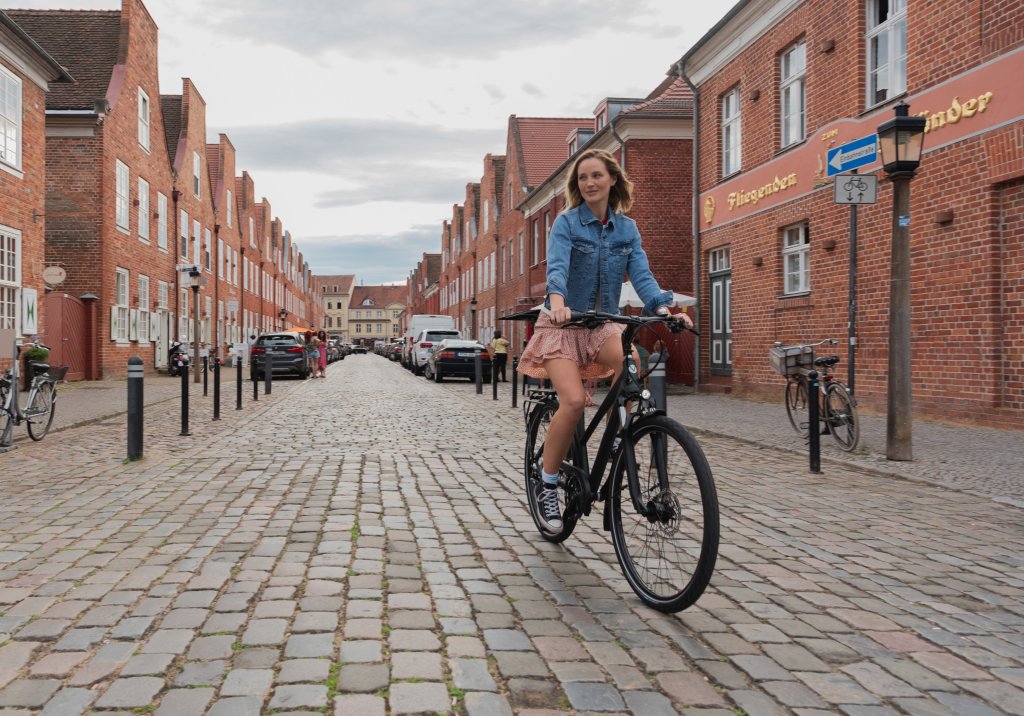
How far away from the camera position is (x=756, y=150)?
56.3ft

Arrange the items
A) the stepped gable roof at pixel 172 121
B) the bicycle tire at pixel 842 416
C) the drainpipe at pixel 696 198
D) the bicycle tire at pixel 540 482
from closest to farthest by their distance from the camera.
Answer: the bicycle tire at pixel 540 482, the bicycle tire at pixel 842 416, the drainpipe at pixel 696 198, the stepped gable roof at pixel 172 121

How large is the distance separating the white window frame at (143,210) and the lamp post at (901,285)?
82.2 ft

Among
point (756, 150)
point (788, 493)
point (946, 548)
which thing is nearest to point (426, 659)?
point (946, 548)

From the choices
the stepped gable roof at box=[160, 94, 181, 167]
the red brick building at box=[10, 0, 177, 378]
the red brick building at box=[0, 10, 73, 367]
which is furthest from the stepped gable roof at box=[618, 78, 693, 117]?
the stepped gable roof at box=[160, 94, 181, 167]

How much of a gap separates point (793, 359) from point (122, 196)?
2267cm

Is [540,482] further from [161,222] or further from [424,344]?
[161,222]

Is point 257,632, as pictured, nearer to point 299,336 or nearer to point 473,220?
point 299,336

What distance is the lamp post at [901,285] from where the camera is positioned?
26.4 feet

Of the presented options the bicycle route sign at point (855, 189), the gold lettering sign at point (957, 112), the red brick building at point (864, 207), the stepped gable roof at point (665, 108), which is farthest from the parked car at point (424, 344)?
the bicycle route sign at point (855, 189)

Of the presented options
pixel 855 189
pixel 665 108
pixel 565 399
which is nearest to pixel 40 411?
pixel 565 399

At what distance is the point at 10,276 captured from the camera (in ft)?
60.0

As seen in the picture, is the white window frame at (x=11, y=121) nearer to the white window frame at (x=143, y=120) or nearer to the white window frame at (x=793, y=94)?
the white window frame at (x=143, y=120)

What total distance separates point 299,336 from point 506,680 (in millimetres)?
27112

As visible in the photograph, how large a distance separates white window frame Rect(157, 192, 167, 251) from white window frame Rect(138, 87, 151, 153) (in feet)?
7.54
